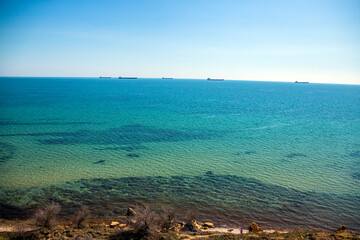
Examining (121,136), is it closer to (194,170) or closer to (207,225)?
(194,170)

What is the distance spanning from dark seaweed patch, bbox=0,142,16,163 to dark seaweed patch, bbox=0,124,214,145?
4.24 m

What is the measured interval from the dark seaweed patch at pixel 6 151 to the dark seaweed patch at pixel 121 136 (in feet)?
13.9

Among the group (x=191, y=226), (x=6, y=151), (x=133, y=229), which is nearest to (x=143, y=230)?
(x=133, y=229)

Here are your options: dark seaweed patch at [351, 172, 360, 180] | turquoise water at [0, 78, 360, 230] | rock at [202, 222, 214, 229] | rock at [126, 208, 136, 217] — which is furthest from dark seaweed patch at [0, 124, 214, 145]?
rock at [202, 222, 214, 229]

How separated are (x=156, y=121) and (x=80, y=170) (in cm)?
3049

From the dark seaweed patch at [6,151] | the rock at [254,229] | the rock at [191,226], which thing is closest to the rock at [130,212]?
the rock at [191,226]

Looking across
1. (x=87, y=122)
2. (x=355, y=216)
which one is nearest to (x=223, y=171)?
(x=355, y=216)

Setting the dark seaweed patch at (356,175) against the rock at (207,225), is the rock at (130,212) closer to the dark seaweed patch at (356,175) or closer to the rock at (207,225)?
the rock at (207,225)

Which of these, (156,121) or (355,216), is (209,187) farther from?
(156,121)

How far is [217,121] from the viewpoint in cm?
5812

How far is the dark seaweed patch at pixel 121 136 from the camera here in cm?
3828

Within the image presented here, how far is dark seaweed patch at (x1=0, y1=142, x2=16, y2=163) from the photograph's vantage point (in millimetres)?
29837

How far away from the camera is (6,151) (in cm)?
3234

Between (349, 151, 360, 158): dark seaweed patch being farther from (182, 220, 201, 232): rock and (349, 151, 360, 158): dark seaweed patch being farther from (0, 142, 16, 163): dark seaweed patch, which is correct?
(0, 142, 16, 163): dark seaweed patch
